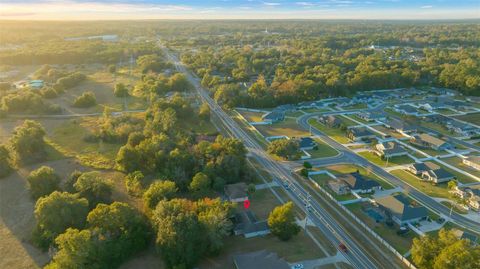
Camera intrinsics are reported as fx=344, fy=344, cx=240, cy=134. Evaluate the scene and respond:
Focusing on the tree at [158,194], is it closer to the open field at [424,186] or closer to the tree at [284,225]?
the tree at [284,225]

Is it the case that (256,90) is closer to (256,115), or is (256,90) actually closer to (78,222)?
(256,115)

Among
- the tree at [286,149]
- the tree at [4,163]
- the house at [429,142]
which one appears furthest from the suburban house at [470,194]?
the tree at [4,163]

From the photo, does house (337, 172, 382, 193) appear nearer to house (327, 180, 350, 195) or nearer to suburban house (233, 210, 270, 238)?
house (327, 180, 350, 195)

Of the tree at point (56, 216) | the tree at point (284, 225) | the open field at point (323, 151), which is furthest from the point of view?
the open field at point (323, 151)

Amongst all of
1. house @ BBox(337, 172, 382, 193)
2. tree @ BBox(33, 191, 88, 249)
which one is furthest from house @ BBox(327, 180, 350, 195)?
tree @ BBox(33, 191, 88, 249)

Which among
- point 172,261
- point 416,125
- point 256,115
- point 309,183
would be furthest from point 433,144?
point 172,261
